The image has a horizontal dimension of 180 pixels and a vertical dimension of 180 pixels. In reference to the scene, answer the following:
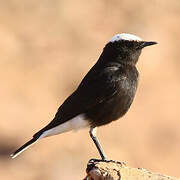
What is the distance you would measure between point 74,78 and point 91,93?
34.4ft

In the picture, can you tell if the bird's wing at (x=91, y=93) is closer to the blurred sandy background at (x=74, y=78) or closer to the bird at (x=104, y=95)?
the bird at (x=104, y=95)

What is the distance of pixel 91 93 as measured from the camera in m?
10.3

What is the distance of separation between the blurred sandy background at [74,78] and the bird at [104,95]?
7.13 metres

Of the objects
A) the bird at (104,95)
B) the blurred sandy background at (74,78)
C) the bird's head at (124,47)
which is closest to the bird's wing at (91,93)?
the bird at (104,95)

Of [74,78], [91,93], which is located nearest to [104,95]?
[91,93]

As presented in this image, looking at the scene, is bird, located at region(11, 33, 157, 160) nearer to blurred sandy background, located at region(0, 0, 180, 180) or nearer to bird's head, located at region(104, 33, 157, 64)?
bird's head, located at region(104, 33, 157, 64)

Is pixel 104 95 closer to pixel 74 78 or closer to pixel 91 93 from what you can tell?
pixel 91 93

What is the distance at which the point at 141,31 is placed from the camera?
23.2 metres

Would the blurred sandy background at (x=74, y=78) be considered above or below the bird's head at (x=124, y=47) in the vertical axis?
above

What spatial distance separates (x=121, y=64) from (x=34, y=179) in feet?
26.2

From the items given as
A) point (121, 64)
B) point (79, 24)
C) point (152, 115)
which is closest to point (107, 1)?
point (79, 24)

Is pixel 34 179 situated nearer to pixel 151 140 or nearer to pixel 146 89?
pixel 151 140

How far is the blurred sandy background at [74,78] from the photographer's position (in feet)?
60.5

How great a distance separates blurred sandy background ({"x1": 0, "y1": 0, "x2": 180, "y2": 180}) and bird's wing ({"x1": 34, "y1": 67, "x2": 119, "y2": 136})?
23.4 feet
